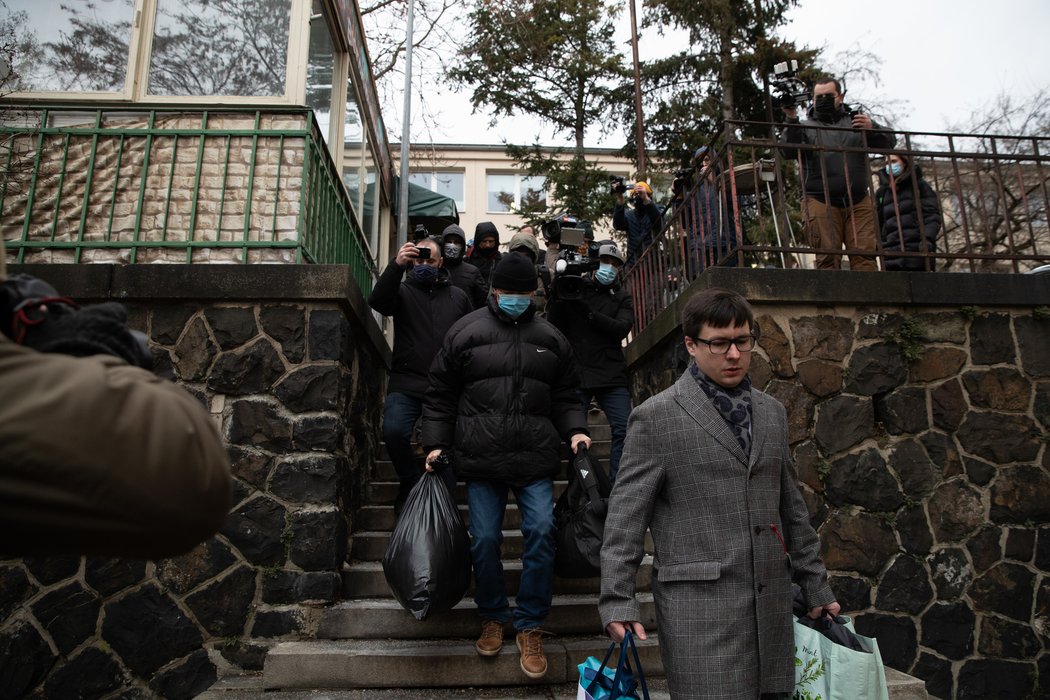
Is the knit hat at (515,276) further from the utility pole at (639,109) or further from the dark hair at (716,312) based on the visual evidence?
the utility pole at (639,109)

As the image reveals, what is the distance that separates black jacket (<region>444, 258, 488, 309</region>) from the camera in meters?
6.07

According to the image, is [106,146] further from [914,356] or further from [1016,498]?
[1016,498]

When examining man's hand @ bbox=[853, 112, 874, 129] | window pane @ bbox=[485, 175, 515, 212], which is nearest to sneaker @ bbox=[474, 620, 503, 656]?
man's hand @ bbox=[853, 112, 874, 129]

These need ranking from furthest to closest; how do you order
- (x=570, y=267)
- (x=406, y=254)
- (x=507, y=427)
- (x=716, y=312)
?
1. (x=570, y=267)
2. (x=406, y=254)
3. (x=507, y=427)
4. (x=716, y=312)

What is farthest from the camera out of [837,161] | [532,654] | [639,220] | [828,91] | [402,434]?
[639,220]

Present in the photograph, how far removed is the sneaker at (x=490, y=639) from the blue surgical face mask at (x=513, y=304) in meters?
1.64

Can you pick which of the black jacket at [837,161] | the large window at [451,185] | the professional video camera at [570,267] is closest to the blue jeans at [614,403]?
the professional video camera at [570,267]

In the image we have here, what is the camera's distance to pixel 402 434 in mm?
4742

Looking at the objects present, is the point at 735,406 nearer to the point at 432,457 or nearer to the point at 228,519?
the point at 432,457

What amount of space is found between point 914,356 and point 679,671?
350cm

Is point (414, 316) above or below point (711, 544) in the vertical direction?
above

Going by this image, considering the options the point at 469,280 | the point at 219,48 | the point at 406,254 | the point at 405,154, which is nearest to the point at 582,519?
the point at 406,254

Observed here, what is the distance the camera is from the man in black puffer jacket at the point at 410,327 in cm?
481

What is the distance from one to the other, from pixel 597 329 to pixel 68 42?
4378 millimetres
